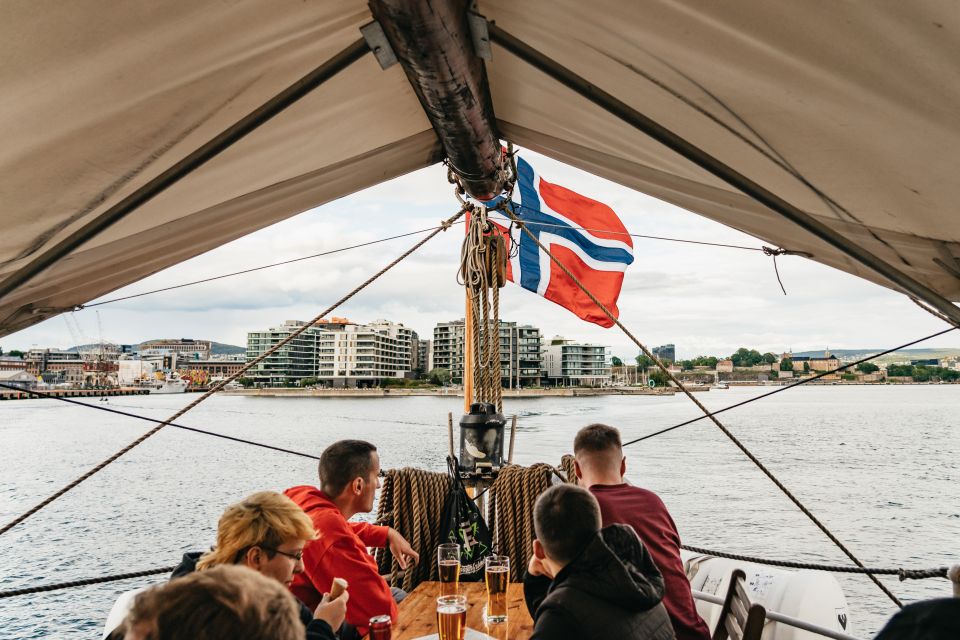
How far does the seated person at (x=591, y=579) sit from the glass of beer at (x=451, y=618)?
197 millimetres

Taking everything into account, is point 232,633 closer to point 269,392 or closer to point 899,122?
point 899,122

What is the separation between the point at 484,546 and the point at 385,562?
561 millimetres

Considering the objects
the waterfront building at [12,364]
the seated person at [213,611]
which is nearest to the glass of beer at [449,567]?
the seated person at [213,611]

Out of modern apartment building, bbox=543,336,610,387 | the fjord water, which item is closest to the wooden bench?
the fjord water

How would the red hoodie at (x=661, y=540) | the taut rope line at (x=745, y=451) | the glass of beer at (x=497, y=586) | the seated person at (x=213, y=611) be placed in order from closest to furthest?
the seated person at (x=213, y=611), the glass of beer at (x=497, y=586), the red hoodie at (x=661, y=540), the taut rope line at (x=745, y=451)

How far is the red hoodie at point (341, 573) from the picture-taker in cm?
181

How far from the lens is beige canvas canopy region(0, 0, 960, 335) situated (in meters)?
0.94

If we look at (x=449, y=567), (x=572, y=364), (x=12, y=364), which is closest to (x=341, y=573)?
(x=449, y=567)

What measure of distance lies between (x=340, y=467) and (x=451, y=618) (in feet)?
2.60

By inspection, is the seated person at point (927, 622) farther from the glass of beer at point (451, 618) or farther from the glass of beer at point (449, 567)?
the glass of beer at point (449, 567)

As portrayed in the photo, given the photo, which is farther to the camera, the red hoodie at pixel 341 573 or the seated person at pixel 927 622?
the red hoodie at pixel 341 573

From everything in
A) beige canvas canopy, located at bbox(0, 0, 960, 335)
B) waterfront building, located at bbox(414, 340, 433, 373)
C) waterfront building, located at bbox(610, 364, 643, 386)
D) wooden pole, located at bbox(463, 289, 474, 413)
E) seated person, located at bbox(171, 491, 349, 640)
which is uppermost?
waterfront building, located at bbox(414, 340, 433, 373)

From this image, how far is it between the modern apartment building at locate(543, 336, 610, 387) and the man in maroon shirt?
73631 mm

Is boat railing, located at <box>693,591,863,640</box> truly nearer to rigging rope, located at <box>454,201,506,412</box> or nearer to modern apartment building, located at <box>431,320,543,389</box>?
rigging rope, located at <box>454,201,506,412</box>
